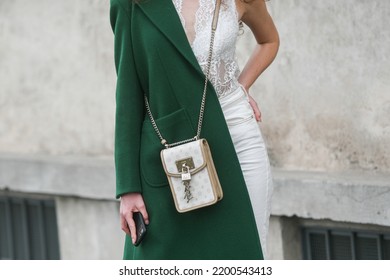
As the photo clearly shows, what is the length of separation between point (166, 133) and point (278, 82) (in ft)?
5.02

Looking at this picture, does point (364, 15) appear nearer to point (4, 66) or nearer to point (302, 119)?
point (302, 119)

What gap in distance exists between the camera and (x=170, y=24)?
378 centimetres

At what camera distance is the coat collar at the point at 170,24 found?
3768 millimetres

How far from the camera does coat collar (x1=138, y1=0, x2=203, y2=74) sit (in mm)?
3768

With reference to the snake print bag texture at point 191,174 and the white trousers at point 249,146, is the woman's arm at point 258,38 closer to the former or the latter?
the white trousers at point 249,146

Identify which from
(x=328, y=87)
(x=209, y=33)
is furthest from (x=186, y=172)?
(x=328, y=87)

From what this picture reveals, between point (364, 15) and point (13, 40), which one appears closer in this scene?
point (364, 15)

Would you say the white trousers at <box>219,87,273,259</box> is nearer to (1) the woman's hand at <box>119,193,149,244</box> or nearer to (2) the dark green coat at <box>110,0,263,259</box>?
(2) the dark green coat at <box>110,0,263,259</box>

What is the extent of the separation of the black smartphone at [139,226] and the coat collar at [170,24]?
22.6 inches

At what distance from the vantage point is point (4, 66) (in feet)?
21.1

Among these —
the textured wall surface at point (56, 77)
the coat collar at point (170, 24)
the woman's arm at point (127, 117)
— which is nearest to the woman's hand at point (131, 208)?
the woman's arm at point (127, 117)

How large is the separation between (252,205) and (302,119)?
1.29m

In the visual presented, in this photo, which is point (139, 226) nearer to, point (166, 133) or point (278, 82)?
point (166, 133)
